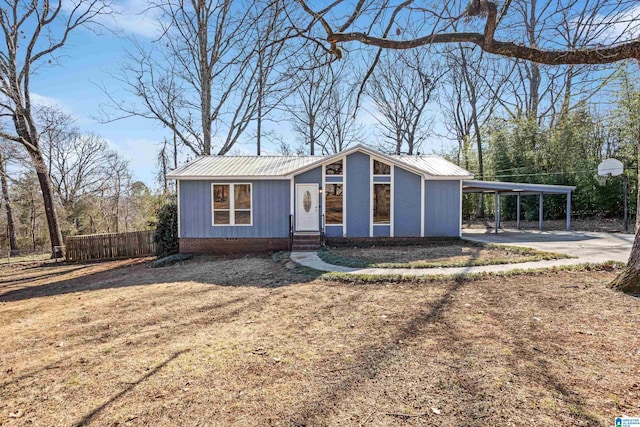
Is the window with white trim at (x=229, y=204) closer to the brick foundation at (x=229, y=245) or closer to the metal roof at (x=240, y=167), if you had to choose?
the metal roof at (x=240, y=167)

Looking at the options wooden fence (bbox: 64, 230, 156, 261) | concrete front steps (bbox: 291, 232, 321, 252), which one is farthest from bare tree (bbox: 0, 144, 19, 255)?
concrete front steps (bbox: 291, 232, 321, 252)

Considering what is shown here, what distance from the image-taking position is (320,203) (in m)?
11.8

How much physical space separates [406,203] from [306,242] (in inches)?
152

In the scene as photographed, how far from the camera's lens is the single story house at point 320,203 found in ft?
38.0

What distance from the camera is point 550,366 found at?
9.79 feet

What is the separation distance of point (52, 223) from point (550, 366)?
1744 cm

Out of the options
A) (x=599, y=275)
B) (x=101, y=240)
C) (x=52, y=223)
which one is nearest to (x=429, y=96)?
(x=599, y=275)

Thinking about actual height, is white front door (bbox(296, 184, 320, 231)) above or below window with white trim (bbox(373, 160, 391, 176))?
below

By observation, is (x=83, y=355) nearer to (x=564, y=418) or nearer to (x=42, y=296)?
(x=564, y=418)

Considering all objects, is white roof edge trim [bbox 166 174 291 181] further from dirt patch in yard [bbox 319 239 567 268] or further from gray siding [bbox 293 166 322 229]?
dirt patch in yard [bbox 319 239 567 268]

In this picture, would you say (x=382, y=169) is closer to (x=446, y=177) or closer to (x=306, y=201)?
(x=446, y=177)

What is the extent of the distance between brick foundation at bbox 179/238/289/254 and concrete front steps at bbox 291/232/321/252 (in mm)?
542

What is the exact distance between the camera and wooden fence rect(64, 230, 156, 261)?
12.8 meters

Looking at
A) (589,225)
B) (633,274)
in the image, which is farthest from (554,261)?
(589,225)
